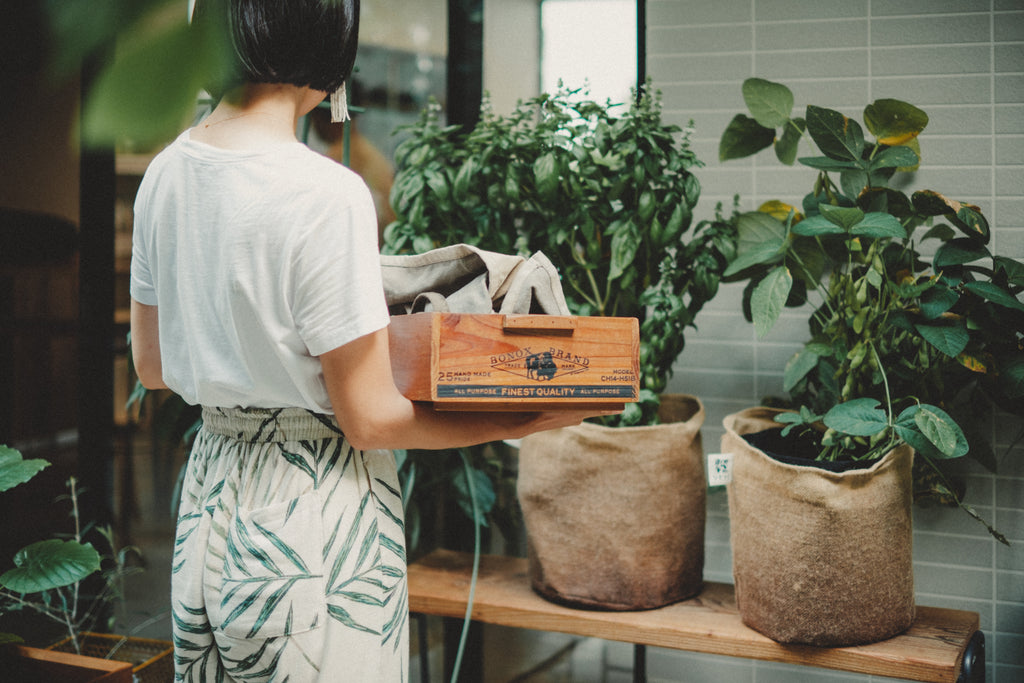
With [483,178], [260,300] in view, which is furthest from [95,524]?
[260,300]

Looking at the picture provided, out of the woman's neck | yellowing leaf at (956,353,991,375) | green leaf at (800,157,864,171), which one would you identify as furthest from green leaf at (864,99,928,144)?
the woman's neck

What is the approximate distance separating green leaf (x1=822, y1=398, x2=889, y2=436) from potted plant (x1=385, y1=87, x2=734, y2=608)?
30 cm

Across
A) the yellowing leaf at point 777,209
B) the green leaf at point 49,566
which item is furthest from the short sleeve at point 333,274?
the yellowing leaf at point 777,209

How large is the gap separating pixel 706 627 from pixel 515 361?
91cm

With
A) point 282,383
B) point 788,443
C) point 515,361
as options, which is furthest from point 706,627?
point 282,383

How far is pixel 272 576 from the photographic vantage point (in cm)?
88

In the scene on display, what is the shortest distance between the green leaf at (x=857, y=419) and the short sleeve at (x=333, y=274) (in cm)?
101

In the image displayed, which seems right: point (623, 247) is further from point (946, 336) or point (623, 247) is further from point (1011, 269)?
point (1011, 269)

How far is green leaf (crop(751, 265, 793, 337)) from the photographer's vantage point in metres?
1.62

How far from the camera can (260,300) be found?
84cm

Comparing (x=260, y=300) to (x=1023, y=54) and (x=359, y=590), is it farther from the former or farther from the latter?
(x=1023, y=54)

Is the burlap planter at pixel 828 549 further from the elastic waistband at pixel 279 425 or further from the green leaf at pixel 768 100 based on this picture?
the elastic waistband at pixel 279 425

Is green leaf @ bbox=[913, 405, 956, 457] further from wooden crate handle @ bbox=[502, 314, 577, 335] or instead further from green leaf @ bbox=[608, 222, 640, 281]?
wooden crate handle @ bbox=[502, 314, 577, 335]

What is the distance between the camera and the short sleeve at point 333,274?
825 millimetres
